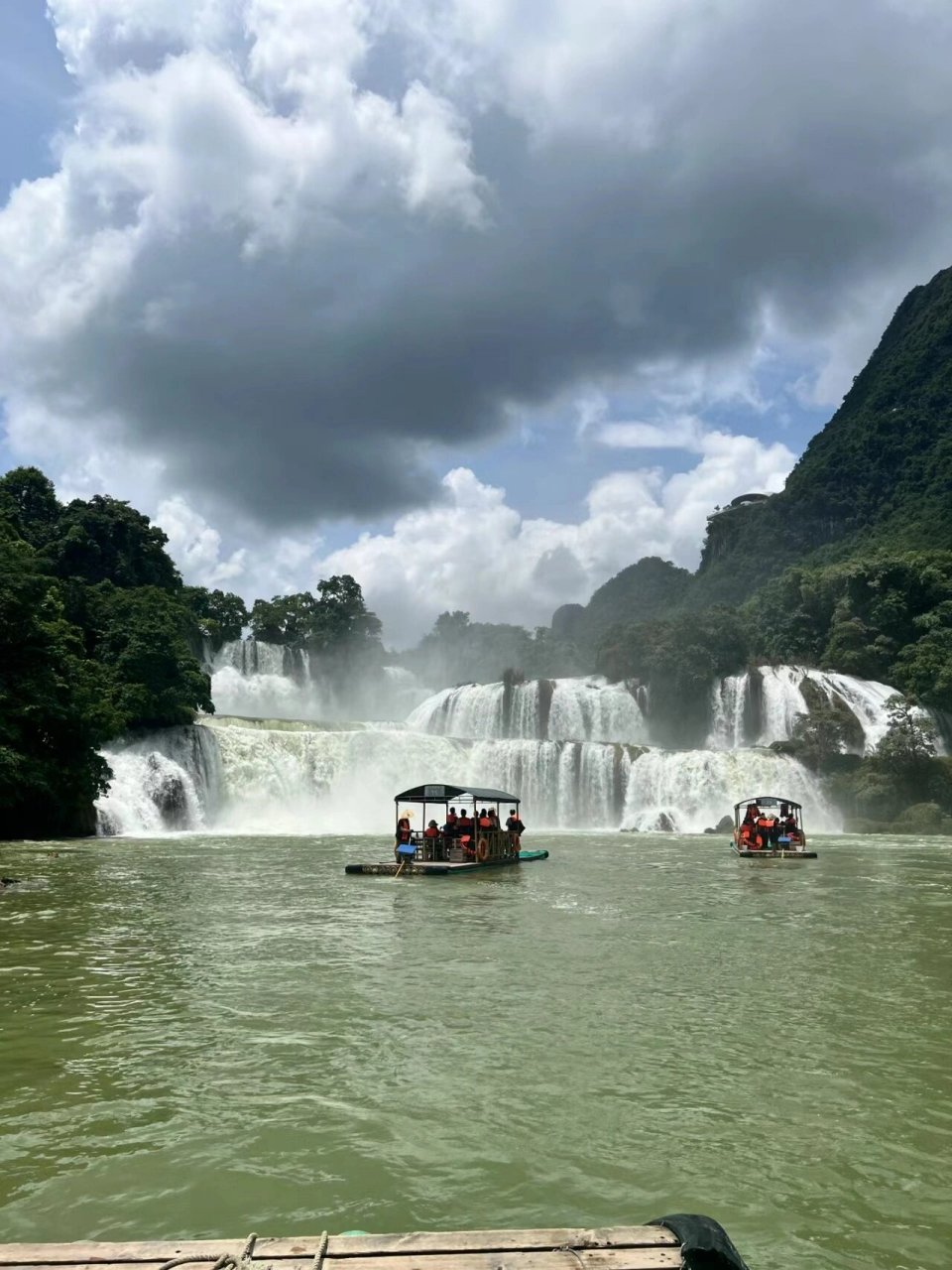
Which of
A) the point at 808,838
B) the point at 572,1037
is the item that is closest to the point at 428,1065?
the point at 572,1037

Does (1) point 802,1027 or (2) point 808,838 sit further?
(2) point 808,838

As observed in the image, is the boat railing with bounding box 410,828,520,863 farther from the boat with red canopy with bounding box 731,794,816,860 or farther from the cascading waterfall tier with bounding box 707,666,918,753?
the cascading waterfall tier with bounding box 707,666,918,753

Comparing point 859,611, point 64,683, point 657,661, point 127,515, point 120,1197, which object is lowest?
point 120,1197

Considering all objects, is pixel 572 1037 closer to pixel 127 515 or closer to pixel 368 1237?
pixel 368 1237

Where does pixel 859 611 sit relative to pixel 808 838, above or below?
above

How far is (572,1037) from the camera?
7141 millimetres

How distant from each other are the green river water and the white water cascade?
77.5 ft

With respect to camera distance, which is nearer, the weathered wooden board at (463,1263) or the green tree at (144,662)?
the weathered wooden board at (463,1263)

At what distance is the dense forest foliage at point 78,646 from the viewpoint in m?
28.0

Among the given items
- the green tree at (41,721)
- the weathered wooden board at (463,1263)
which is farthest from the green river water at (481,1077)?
the green tree at (41,721)

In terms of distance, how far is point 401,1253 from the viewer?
291 cm

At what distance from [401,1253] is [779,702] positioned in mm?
47965

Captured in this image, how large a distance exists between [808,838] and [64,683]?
26.8 metres

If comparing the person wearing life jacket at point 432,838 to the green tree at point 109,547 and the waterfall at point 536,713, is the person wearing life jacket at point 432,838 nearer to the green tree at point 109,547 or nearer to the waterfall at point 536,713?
the waterfall at point 536,713
